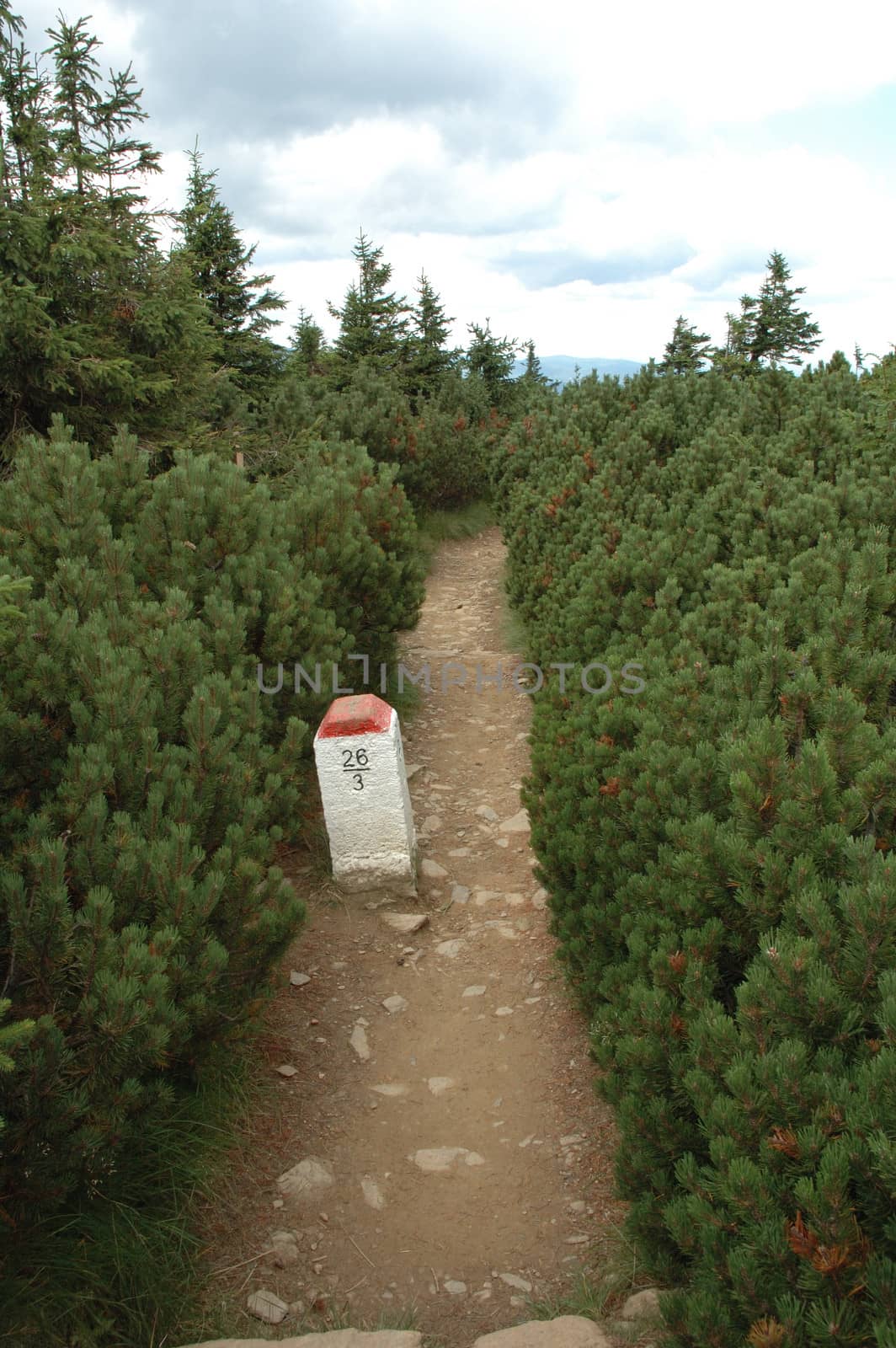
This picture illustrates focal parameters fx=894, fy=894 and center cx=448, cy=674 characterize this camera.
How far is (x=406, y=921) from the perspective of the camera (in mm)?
5285

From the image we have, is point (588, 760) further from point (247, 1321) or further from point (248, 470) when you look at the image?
point (248, 470)

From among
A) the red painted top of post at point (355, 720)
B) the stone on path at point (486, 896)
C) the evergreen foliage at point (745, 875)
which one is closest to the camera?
the evergreen foliage at point (745, 875)

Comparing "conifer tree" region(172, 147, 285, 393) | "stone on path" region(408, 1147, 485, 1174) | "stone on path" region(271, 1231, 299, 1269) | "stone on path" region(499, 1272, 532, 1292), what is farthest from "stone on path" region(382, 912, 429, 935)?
"conifer tree" region(172, 147, 285, 393)

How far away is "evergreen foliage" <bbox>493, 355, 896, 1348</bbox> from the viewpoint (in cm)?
207

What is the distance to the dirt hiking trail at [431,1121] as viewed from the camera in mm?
3180

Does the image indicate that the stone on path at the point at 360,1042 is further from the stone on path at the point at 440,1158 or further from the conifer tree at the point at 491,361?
the conifer tree at the point at 491,361

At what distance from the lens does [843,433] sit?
6.78 metres

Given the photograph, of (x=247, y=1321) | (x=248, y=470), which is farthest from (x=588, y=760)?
(x=248, y=470)

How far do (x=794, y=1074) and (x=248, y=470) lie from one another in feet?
26.9

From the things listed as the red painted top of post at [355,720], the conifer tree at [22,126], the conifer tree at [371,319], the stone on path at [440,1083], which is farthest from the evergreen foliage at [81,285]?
the conifer tree at [371,319]

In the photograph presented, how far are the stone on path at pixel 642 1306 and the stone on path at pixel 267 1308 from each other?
1.13 meters

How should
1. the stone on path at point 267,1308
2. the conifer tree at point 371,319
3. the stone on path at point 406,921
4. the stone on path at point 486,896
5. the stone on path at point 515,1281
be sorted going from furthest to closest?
the conifer tree at point 371,319 < the stone on path at point 486,896 < the stone on path at point 406,921 < the stone on path at point 515,1281 < the stone on path at point 267,1308

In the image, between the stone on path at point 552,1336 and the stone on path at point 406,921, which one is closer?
the stone on path at point 552,1336

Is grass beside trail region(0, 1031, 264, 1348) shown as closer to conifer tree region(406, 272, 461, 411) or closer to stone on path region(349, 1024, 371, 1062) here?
stone on path region(349, 1024, 371, 1062)
